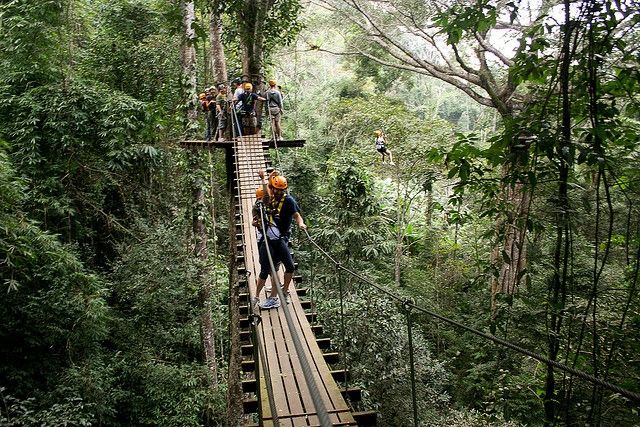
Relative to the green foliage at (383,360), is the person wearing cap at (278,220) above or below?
above

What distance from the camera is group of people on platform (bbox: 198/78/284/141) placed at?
629cm

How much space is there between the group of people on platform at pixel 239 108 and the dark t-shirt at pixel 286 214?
2.88m

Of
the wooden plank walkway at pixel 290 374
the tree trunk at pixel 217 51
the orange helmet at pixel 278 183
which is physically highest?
the tree trunk at pixel 217 51

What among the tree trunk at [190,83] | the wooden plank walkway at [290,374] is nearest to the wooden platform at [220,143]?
the tree trunk at [190,83]

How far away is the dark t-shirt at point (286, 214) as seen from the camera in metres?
3.53

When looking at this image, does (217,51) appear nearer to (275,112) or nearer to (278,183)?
(275,112)

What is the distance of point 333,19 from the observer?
10.1 meters

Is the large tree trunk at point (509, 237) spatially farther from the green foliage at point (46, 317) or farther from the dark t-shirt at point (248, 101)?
the green foliage at point (46, 317)

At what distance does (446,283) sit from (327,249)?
318 centimetres

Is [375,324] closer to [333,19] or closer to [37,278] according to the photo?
[37,278]

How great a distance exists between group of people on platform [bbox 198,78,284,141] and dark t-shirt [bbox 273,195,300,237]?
2.88 m

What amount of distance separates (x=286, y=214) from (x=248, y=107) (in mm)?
3226

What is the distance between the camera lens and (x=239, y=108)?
6.43 m

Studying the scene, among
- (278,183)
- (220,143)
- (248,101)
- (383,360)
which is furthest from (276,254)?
(248,101)
